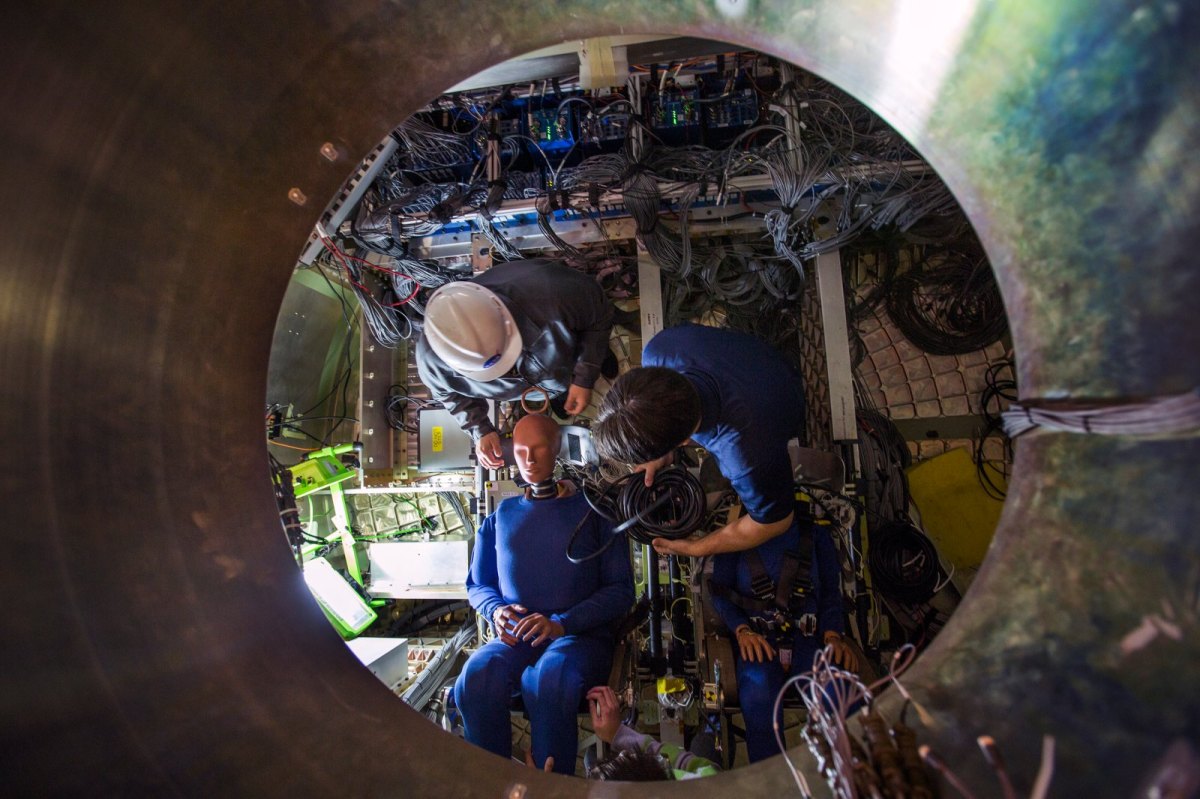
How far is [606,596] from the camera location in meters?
2.27

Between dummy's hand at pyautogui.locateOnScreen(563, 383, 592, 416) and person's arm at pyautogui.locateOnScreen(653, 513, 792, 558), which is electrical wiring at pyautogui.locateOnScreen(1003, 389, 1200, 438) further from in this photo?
dummy's hand at pyautogui.locateOnScreen(563, 383, 592, 416)

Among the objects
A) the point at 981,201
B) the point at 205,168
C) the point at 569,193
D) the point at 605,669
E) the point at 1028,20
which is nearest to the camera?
the point at 1028,20

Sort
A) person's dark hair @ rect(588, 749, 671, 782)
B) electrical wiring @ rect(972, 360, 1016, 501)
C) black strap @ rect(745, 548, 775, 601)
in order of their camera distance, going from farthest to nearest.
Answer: electrical wiring @ rect(972, 360, 1016, 501) < black strap @ rect(745, 548, 775, 601) < person's dark hair @ rect(588, 749, 671, 782)

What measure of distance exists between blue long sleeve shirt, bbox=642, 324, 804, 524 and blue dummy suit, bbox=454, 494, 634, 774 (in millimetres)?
722

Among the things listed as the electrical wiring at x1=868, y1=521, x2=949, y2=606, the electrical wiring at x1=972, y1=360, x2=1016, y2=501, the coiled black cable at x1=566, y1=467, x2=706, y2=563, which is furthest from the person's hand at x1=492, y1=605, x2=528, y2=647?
the electrical wiring at x1=972, y1=360, x2=1016, y2=501

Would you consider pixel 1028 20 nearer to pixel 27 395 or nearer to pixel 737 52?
pixel 27 395

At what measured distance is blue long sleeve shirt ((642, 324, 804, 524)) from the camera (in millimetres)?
1896

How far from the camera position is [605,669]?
2.22 m

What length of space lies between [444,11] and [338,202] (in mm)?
1967

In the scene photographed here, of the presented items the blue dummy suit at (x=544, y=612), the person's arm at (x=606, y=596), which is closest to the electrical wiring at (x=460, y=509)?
the blue dummy suit at (x=544, y=612)

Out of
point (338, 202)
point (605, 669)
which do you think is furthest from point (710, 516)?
point (338, 202)

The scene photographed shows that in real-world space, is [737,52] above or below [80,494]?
above

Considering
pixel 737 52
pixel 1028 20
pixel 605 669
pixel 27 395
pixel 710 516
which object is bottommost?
pixel 605 669

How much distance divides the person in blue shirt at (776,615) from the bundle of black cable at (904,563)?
0.55 meters
